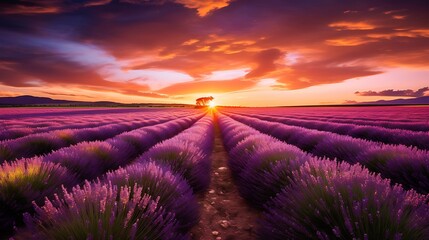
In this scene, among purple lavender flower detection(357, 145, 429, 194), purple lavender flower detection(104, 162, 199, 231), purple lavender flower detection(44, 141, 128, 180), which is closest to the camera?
purple lavender flower detection(104, 162, 199, 231)

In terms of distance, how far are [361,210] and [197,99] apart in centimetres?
13479

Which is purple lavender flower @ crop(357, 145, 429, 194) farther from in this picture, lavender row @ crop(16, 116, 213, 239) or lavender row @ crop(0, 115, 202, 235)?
lavender row @ crop(0, 115, 202, 235)

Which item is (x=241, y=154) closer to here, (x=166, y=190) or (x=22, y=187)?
(x=166, y=190)

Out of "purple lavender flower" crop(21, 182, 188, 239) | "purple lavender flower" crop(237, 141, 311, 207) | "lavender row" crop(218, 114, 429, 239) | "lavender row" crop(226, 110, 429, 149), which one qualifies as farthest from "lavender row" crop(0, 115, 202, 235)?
"lavender row" crop(226, 110, 429, 149)

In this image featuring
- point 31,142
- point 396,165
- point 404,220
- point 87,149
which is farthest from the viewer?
point 31,142

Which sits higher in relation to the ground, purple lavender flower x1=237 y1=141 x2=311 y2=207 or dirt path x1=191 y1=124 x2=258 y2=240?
purple lavender flower x1=237 y1=141 x2=311 y2=207

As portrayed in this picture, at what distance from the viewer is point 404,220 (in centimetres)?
159

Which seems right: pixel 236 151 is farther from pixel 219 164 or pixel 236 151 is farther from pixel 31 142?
pixel 31 142

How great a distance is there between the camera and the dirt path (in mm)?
2959

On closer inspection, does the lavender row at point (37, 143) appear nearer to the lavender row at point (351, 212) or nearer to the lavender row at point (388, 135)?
the lavender row at point (351, 212)

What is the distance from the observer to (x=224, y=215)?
3.52m

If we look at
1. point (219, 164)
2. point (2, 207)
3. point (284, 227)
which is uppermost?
point (284, 227)

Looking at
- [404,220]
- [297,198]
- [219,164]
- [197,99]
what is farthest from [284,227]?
[197,99]

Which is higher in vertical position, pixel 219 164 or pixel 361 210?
pixel 361 210
